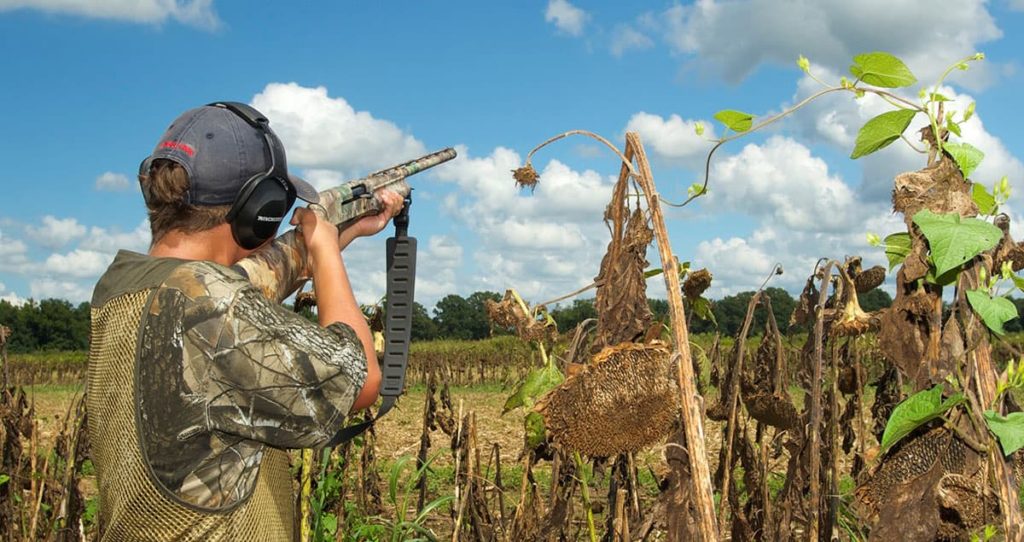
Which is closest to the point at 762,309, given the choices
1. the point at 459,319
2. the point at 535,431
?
the point at 535,431

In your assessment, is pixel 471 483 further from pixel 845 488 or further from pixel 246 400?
pixel 845 488

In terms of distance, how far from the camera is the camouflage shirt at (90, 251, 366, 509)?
1779 millimetres

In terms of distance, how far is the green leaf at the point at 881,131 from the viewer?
2066 millimetres

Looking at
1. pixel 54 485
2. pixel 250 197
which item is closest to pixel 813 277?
pixel 250 197

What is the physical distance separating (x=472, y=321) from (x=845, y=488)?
4987cm

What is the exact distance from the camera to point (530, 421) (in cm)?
275

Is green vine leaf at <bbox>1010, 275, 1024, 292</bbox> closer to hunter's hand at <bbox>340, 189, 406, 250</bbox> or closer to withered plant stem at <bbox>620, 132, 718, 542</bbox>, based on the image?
withered plant stem at <bbox>620, 132, 718, 542</bbox>

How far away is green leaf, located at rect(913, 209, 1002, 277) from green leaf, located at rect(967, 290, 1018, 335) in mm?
93

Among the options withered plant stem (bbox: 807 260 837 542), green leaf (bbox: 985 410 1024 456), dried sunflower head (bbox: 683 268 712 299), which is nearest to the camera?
green leaf (bbox: 985 410 1024 456)

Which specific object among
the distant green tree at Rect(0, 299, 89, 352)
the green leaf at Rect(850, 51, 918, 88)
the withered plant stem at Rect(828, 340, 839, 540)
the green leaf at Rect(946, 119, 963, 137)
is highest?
the distant green tree at Rect(0, 299, 89, 352)

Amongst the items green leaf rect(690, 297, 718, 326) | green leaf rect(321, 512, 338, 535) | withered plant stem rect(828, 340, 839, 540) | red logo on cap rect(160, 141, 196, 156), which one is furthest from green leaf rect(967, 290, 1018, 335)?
green leaf rect(321, 512, 338, 535)

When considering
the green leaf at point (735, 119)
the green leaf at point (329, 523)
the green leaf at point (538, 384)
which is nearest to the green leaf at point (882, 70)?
the green leaf at point (735, 119)

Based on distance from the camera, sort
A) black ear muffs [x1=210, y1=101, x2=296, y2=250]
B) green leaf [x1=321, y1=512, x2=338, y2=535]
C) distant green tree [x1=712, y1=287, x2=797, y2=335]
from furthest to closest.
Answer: green leaf [x1=321, y1=512, x2=338, y2=535]
distant green tree [x1=712, y1=287, x2=797, y2=335]
black ear muffs [x1=210, y1=101, x2=296, y2=250]

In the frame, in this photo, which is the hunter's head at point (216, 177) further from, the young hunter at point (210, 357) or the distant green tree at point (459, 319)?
the distant green tree at point (459, 319)
